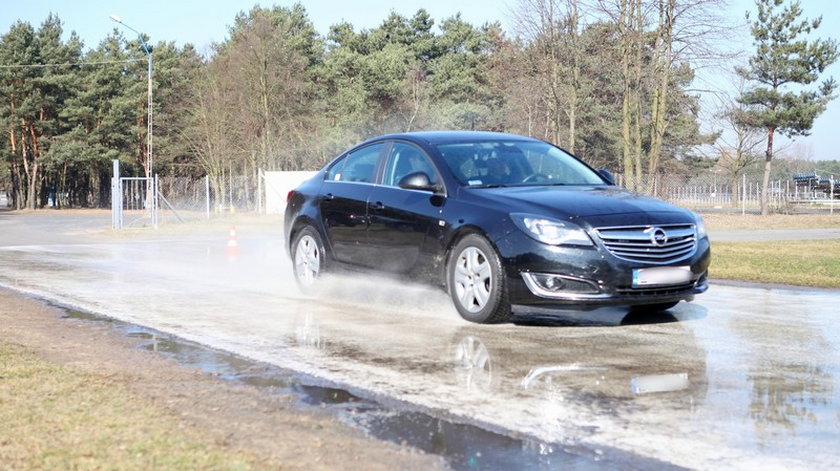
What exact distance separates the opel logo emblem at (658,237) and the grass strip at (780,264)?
5.48 meters

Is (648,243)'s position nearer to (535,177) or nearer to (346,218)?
(535,177)

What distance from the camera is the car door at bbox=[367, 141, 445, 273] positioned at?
8.38 m

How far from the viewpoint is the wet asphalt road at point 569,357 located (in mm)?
4352

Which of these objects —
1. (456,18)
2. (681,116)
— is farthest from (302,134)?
(681,116)

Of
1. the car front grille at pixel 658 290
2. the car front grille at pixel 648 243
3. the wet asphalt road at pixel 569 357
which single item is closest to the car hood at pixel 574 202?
the car front grille at pixel 648 243

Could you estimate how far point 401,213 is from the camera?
865cm

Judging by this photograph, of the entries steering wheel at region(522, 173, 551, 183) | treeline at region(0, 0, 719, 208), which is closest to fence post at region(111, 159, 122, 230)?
treeline at region(0, 0, 719, 208)

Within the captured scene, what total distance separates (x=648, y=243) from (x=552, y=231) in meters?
0.79

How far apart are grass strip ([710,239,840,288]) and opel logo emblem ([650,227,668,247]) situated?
5.48 metres

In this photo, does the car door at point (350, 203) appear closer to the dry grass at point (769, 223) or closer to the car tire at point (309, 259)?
the car tire at point (309, 259)

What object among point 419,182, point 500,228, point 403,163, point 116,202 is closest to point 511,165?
point 419,182

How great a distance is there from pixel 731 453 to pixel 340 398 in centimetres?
205

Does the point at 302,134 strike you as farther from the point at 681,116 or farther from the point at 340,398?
the point at 340,398

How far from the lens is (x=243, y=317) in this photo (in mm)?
8258
